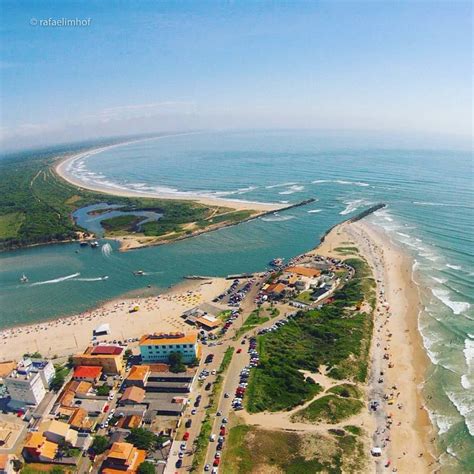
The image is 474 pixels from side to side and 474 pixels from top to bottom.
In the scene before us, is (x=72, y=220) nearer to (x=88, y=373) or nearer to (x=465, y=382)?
(x=88, y=373)

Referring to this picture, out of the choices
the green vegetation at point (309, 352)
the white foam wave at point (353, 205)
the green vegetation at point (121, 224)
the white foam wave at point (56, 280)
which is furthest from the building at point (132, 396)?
the white foam wave at point (353, 205)

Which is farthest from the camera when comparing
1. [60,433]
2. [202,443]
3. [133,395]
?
[133,395]

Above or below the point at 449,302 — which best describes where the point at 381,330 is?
below

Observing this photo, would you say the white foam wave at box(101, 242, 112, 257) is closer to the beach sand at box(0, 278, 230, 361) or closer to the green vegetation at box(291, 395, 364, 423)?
the beach sand at box(0, 278, 230, 361)

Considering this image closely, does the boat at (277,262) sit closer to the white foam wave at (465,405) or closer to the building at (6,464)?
the white foam wave at (465,405)

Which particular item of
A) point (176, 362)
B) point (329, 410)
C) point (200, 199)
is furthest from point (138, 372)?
point (200, 199)

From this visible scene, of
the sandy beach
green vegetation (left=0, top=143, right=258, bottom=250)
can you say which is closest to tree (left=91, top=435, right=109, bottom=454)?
green vegetation (left=0, top=143, right=258, bottom=250)
